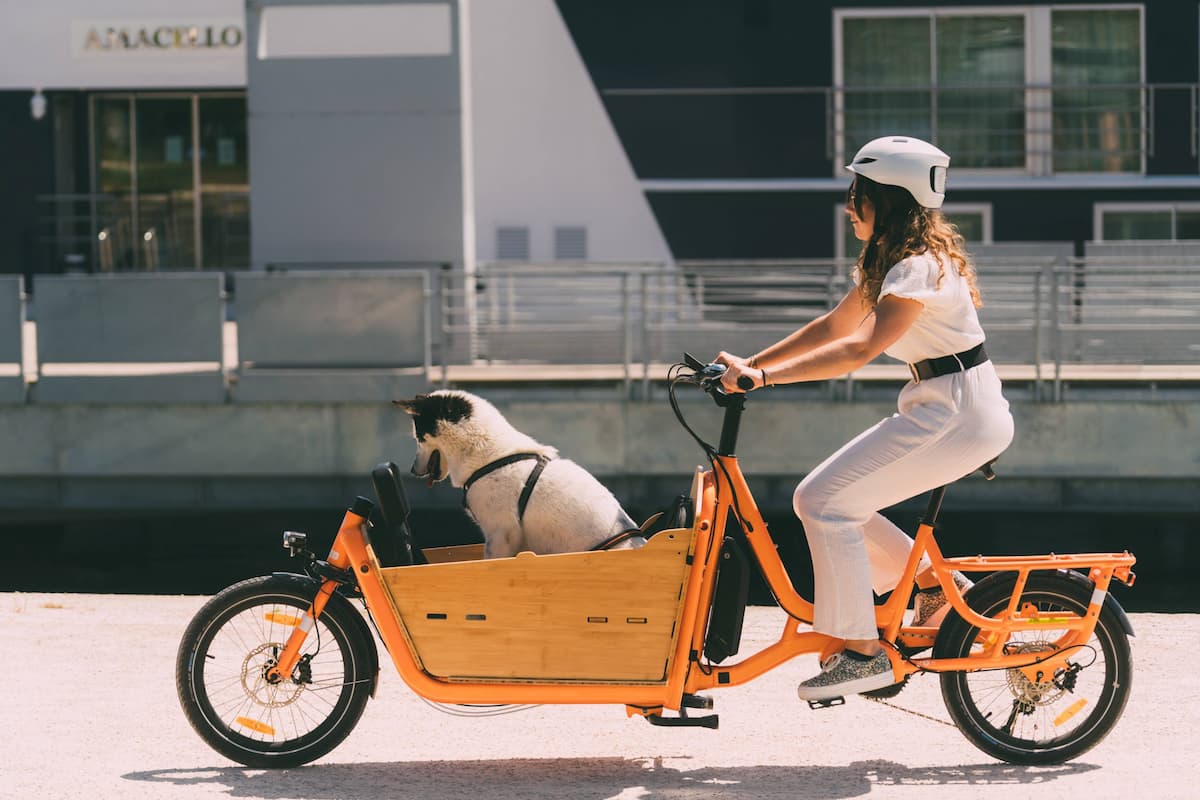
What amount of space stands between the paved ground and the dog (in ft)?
2.09

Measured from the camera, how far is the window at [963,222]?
2041cm

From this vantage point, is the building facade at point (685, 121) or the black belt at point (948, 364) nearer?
the black belt at point (948, 364)

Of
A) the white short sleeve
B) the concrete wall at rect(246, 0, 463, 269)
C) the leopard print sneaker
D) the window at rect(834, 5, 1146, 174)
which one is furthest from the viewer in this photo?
the window at rect(834, 5, 1146, 174)

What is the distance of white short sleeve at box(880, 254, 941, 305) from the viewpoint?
171 inches

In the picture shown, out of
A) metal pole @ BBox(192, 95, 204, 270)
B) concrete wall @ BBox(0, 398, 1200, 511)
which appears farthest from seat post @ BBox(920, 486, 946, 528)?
metal pole @ BBox(192, 95, 204, 270)

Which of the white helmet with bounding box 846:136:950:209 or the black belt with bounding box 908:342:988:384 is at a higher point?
the white helmet with bounding box 846:136:950:209

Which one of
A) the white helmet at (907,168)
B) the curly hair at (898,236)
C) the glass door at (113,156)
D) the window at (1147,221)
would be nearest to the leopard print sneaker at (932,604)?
the curly hair at (898,236)

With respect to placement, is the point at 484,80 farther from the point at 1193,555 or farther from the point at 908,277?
the point at 908,277

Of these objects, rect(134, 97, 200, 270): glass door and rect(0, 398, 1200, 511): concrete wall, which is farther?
rect(134, 97, 200, 270): glass door

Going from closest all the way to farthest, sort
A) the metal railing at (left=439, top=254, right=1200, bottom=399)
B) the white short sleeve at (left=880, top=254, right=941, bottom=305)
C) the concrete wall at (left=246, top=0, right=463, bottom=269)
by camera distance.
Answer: the white short sleeve at (left=880, top=254, right=941, bottom=305) < the metal railing at (left=439, top=254, right=1200, bottom=399) < the concrete wall at (left=246, top=0, right=463, bottom=269)

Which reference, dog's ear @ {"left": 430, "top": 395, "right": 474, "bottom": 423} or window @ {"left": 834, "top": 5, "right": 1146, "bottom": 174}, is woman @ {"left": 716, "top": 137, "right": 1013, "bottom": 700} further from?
window @ {"left": 834, "top": 5, "right": 1146, "bottom": 174}

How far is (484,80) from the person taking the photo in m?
19.5

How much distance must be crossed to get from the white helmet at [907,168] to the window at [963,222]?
1597 centimetres

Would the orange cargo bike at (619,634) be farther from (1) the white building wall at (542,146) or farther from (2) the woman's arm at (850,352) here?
(1) the white building wall at (542,146)
